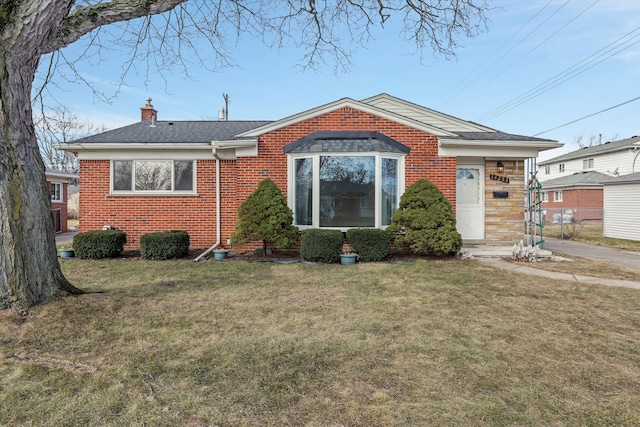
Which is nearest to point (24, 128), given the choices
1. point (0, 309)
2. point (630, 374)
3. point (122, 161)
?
point (0, 309)

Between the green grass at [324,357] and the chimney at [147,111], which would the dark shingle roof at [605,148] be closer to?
the green grass at [324,357]

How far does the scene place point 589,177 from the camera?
27672 millimetres

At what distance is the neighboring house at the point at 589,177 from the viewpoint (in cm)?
2553

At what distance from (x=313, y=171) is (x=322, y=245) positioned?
6.48 feet

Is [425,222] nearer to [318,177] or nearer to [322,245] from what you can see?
[322,245]

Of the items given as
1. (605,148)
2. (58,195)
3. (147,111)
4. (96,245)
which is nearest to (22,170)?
(96,245)

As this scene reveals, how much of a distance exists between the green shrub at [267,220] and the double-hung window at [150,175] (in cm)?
259

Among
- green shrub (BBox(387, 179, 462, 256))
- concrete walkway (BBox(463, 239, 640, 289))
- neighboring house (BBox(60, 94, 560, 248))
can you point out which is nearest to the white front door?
neighboring house (BBox(60, 94, 560, 248))

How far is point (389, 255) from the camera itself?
8.67m

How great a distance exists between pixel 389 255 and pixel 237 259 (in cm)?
378

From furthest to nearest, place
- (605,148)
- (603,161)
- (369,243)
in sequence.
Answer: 1. (603,161)
2. (605,148)
3. (369,243)

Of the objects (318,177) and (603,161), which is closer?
(318,177)

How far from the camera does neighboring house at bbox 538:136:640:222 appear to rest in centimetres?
2553

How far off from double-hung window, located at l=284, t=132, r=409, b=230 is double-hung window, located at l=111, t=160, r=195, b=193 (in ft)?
11.3
